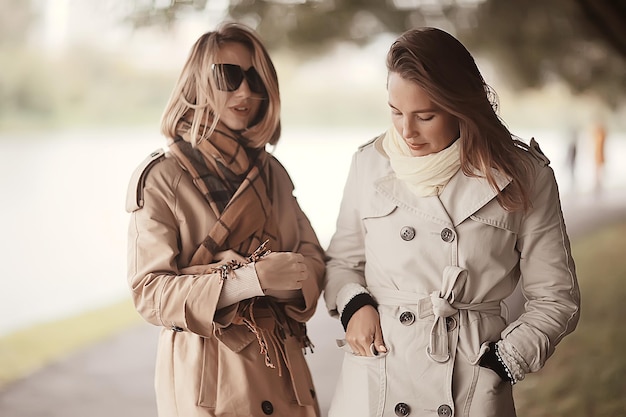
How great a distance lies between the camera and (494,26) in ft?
13.6

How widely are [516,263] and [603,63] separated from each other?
2.49 meters

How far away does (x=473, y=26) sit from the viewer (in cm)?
414

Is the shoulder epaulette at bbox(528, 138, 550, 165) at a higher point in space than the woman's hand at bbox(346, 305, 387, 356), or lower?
higher

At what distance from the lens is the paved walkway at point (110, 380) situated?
4012 millimetres

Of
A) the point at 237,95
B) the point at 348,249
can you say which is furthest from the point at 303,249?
the point at 237,95

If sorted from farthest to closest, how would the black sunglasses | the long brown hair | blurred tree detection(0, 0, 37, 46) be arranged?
blurred tree detection(0, 0, 37, 46), the black sunglasses, the long brown hair

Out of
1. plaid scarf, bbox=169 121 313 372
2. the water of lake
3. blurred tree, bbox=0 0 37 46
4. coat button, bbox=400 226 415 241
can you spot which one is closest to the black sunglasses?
plaid scarf, bbox=169 121 313 372

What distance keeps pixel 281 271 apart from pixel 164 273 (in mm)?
334

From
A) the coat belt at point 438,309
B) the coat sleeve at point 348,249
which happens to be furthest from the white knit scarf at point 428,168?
the coat belt at point 438,309

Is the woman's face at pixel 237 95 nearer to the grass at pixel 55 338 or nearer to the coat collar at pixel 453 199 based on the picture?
the coat collar at pixel 453 199

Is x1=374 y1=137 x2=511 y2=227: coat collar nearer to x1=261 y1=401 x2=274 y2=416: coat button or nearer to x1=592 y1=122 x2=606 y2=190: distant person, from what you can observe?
x1=261 y1=401 x2=274 y2=416: coat button

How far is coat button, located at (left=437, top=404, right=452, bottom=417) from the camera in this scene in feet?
6.94

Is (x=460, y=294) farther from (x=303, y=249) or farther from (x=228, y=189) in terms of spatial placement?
(x=228, y=189)

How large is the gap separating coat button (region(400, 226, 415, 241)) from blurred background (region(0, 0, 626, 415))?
213cm
